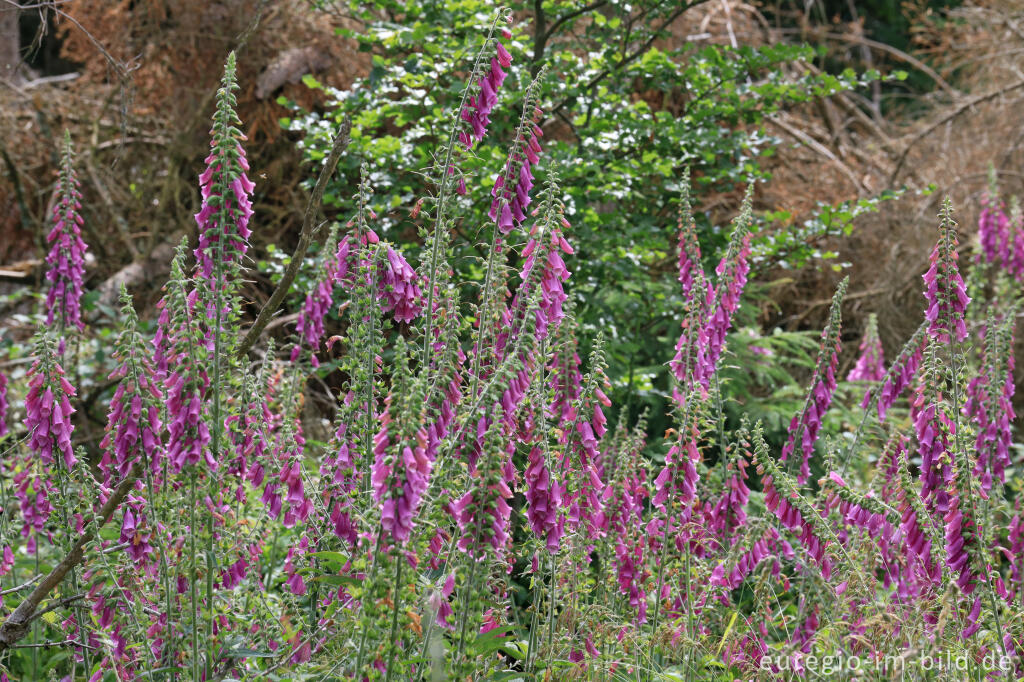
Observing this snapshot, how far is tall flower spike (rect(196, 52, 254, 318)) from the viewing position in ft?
8.20

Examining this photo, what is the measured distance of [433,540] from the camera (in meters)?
2.64

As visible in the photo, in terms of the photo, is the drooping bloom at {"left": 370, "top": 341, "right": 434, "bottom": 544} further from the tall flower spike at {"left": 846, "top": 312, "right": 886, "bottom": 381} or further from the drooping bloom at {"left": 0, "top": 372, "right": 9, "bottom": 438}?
the tall flower spike at {"left": 846, "top": 312, "right": 886, "bottom": 381}

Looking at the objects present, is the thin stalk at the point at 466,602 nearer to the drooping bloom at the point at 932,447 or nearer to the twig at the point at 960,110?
→ the drooping bloom at the point at 932,447

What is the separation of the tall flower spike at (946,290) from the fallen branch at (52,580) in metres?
2.74

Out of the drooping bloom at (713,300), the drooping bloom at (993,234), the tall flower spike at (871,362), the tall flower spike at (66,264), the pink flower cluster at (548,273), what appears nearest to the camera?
the pink flower cluster at (548,273)

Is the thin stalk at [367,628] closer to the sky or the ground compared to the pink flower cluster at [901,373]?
closer to the ground

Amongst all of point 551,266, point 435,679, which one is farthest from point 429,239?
point 435,679

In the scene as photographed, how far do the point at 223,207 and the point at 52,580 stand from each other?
46.7 inches

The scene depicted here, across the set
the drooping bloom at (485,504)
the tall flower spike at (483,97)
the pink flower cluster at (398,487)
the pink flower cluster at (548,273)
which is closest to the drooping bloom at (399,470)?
the pink flower cluster at (398,487)

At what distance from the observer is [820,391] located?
4105 millimetres

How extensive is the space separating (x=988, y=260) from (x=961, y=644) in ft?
19.6

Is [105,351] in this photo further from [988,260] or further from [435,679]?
[988,260]

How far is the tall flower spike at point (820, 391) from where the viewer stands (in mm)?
3971

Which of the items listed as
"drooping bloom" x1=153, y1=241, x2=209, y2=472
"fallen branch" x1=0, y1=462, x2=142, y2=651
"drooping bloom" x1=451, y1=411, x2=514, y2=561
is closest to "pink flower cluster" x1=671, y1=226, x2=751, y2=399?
"drooping bloom" x1=451, y1=411, x2=514, y2=561
